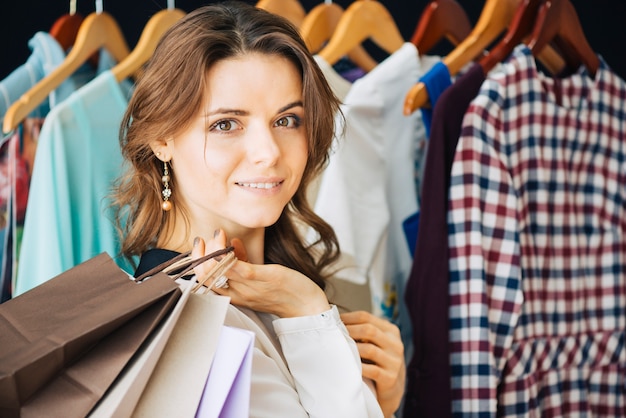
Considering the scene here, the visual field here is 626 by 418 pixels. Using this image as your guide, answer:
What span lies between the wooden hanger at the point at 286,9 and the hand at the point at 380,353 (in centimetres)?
71

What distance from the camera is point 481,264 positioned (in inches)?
50.3

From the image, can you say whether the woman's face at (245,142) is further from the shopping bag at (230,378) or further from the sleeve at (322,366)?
the shopping bag at (230,378)

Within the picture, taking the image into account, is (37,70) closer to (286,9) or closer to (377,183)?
(286,9)

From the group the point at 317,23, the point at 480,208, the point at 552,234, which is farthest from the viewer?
the point at 317,23

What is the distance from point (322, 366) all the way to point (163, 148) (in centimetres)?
34

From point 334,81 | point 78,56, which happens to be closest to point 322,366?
point 334,81

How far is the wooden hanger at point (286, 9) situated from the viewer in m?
1.52

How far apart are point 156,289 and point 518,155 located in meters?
0.87

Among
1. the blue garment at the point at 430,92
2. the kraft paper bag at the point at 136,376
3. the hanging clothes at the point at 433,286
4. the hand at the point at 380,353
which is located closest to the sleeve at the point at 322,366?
the hand at the point at 380,353

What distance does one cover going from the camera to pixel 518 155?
139 centimetres

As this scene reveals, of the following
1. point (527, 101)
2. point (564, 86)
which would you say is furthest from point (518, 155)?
point (564, 86)

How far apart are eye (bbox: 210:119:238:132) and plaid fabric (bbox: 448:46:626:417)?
488 mm

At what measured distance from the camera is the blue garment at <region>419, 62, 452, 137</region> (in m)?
1.33

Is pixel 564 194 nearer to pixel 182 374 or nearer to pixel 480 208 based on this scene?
pixel 480 208
